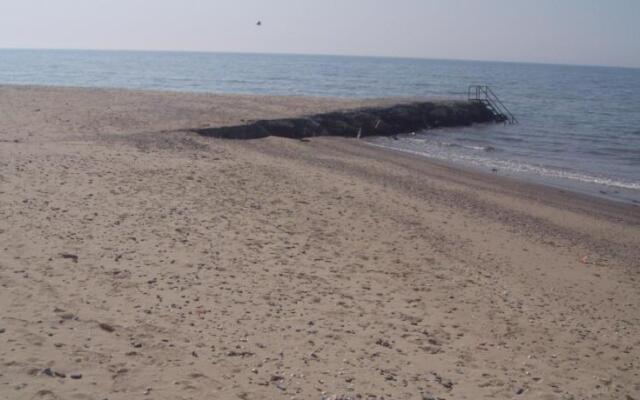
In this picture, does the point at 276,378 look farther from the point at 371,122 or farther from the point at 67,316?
the point at 371,122

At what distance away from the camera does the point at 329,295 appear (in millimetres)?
7363

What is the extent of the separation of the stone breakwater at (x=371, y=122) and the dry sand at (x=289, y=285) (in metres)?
6.23

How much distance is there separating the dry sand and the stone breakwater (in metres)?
6.23

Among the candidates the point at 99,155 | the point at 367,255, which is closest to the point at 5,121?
the point at 99,155

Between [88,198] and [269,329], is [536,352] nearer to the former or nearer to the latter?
[269,329]

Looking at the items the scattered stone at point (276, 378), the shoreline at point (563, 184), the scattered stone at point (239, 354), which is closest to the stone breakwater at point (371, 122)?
the shoreline at point (563, 184)

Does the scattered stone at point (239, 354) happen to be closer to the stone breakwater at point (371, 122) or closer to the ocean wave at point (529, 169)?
the stone breakwater at point (371, 122)

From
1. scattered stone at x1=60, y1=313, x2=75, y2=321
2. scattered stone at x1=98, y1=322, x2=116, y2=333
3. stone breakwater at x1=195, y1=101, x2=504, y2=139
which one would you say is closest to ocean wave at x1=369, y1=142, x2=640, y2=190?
stone breakwater at x1=195, y1=101, x2=504, y2=139

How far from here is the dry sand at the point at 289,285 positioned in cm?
535

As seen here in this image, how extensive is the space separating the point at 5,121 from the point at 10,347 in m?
15.6

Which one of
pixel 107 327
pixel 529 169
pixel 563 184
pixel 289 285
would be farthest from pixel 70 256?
Result: pixel 529 169

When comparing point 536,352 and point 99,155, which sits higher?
point 99,155

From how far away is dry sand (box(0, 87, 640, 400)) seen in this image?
211 inches

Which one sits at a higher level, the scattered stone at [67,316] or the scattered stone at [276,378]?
the scattered stone at [67,316]
